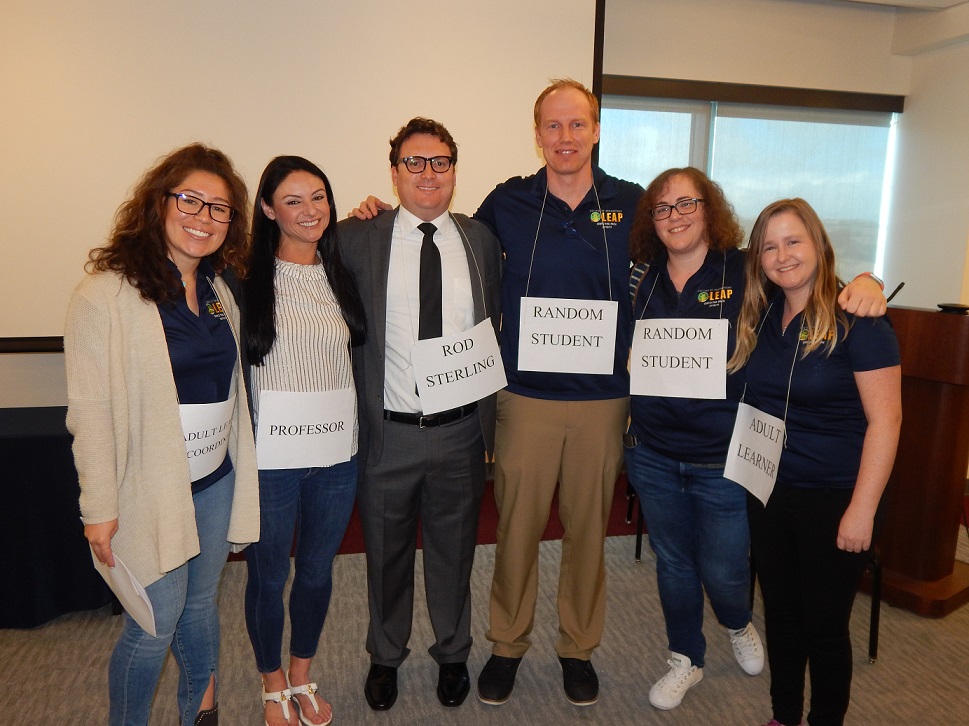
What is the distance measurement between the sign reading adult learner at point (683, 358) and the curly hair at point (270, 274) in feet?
2.85

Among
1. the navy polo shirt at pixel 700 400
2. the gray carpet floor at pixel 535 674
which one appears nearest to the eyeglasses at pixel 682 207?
the navy polo shirt at pixel 700 400

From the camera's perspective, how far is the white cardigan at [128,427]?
61.4 inches

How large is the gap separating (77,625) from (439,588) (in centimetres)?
163

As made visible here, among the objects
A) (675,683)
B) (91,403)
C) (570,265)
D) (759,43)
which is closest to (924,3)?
(759,43)

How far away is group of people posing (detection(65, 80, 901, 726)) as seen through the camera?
1.68m

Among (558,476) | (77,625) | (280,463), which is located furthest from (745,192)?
(77,625)

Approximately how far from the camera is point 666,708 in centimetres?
243

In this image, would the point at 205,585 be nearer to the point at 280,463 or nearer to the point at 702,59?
the point at 280,463

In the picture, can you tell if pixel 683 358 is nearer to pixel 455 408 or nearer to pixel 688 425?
pixel 688 425

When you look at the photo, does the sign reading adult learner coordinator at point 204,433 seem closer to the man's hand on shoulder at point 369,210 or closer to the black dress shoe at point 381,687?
the man's hand on shoulder at point 369,210

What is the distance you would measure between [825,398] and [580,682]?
131 centimetres

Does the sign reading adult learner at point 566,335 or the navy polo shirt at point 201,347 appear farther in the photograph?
the sign reading adult learner at point 566,335

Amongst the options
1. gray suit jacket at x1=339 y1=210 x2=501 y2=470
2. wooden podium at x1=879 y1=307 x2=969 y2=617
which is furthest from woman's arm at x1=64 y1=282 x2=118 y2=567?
wooden podium at x1=879 y1=307 x2=969 y2=617

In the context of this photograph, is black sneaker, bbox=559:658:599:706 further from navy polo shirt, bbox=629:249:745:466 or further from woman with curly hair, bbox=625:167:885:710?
navy polo shirt, bbox=629:249:745:466
